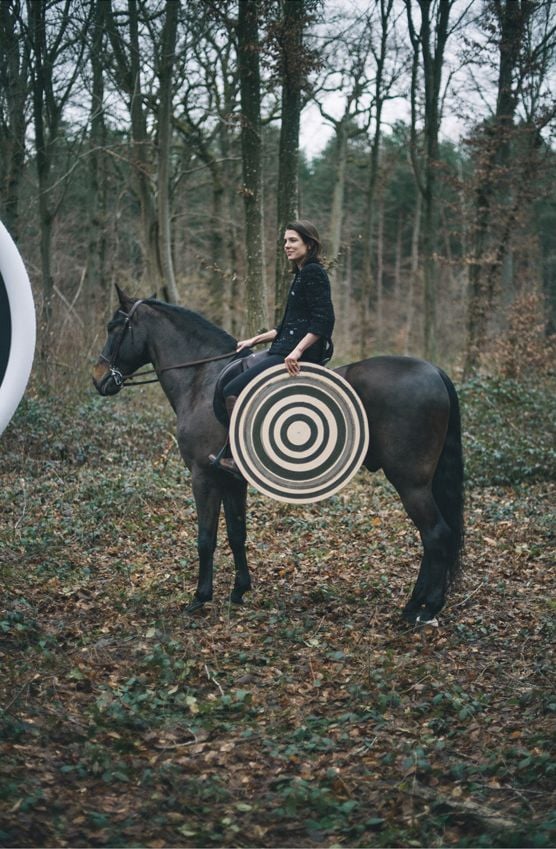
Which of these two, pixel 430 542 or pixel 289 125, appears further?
pixel 289 125

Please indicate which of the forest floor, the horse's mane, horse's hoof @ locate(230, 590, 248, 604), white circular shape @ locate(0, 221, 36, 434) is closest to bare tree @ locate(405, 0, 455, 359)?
the forest floor

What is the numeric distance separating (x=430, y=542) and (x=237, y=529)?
1665mm

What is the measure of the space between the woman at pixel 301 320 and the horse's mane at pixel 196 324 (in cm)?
67

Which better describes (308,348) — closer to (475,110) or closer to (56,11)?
(56,11)

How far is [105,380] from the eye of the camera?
24.2 ft

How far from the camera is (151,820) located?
3.82 m

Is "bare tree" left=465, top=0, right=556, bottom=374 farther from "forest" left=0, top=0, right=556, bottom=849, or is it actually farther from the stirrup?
the stirrup

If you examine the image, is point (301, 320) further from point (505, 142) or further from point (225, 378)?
point (505, 142)

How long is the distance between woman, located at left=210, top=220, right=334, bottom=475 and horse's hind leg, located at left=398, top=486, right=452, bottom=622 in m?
1.32

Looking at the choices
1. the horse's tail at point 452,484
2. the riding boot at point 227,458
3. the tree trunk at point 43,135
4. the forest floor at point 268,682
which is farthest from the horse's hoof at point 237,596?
the tree trunk at point 43,135

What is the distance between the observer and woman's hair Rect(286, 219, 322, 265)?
6477 mm

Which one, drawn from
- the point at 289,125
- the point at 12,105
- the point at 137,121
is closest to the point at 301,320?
the point at 289,125

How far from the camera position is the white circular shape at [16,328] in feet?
14.4

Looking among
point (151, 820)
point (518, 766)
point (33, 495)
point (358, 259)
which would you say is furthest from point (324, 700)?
point (358, 259)
